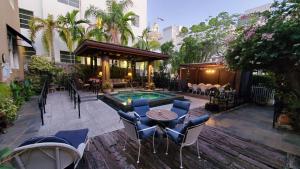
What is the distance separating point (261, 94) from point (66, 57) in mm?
15975

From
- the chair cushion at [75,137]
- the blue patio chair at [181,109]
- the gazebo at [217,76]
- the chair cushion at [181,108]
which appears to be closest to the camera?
the chair cushion at [75,137]

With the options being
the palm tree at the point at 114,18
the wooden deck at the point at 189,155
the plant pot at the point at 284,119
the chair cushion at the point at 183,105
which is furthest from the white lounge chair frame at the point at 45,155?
the palm tree at the point at 114,18

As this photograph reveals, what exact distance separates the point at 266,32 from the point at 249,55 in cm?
64

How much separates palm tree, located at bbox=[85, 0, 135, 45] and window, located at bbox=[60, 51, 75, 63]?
4.13 m

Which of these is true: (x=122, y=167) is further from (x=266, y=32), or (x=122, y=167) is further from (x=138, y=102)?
(x=266, y=32)

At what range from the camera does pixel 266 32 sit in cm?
322

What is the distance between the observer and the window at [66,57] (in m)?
13.2

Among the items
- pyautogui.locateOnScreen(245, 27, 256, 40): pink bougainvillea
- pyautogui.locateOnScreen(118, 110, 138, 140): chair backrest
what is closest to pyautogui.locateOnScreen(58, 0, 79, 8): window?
pyautogui.locateOnScreen(118, 110, 138, 140): chair backrest

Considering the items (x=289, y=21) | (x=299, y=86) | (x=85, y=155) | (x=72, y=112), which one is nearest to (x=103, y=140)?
(x=85, y=155)

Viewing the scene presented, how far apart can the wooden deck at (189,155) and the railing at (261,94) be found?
232 inches

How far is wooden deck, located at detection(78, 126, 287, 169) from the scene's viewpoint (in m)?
2.68

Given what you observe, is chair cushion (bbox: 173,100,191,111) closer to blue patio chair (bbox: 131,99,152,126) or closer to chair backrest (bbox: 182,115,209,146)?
blue patio chair (bbox: 131,99,152,126)

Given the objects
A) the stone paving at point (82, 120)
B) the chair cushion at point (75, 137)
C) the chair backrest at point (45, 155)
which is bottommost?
the stone paving at point (82, 120)

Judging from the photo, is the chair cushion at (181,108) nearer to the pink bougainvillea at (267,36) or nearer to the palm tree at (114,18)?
the pink bougainvillea at (267,36)
